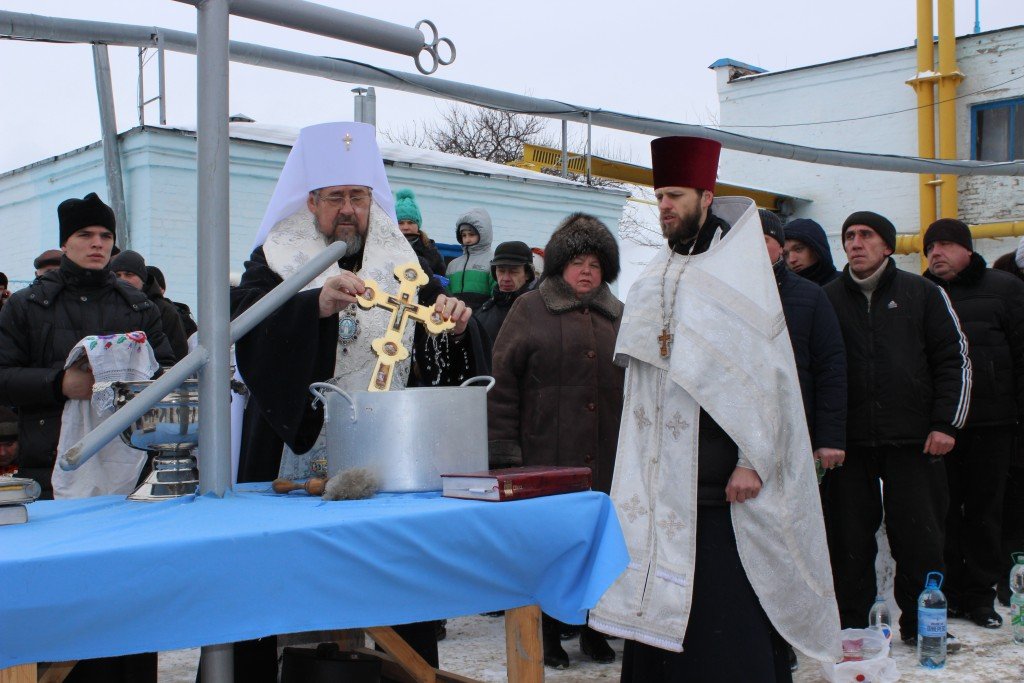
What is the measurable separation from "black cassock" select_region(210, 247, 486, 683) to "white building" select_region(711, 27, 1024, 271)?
17.1 m

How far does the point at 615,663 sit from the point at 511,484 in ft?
9.74

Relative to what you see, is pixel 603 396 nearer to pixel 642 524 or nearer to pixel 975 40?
pixel 642 524

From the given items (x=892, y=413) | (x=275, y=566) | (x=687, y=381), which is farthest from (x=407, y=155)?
(x=275, y=566)

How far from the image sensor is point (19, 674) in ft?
5.85

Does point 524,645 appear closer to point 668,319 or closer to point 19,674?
point 19,674

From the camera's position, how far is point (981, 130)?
18.9m

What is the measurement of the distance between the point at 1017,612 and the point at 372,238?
3.76 metres

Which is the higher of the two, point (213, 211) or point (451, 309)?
point (213, 211)

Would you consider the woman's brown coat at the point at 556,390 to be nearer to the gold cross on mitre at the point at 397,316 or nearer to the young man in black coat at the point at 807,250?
the young man in black coat at the point at 807,250

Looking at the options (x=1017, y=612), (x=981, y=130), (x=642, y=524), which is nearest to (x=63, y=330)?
(x=642, y=524)

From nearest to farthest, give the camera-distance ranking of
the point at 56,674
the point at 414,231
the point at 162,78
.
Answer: the point at 56,674, the point at 414,231, the point at 162,78

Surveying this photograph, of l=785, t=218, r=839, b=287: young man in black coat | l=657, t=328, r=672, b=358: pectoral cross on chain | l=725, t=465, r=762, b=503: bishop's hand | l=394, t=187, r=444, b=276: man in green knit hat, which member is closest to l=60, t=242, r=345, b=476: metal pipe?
l=657, t=328, r=672, b=358: pectoral cross on chain

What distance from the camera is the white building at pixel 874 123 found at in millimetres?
18391

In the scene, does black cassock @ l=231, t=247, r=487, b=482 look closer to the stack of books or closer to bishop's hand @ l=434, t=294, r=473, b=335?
bishop's hand @ l=434, t=294, r=473, b=335
